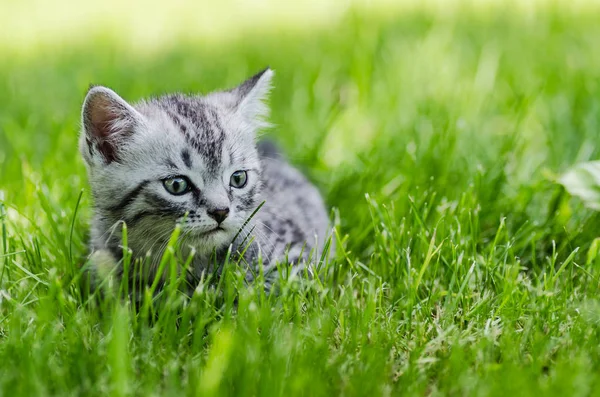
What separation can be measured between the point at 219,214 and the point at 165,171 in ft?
0.91

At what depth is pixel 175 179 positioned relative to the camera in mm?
2609

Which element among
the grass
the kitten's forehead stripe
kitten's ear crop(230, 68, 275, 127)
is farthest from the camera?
kitten's ear crop(230, 68, 275, 127)

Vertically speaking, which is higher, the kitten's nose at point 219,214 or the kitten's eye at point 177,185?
the kitten's eye at point 177,185

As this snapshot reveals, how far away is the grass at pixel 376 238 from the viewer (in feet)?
6.81

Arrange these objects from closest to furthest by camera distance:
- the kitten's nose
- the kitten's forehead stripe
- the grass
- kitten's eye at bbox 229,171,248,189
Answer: the grass
the kitten's nose
the kitten's forehead stripe
kitten's eye at bbox 229,171,248,189

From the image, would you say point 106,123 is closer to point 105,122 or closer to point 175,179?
point 105,122

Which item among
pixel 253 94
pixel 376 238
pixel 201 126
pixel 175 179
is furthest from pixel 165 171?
pixel 376 238

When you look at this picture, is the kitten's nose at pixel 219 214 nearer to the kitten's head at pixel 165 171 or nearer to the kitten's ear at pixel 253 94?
the kitten's head at pixel 165 171

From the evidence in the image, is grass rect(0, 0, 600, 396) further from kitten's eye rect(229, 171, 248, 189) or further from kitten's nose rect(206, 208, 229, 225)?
kitten's eye rect(229, 171, 248, 189)

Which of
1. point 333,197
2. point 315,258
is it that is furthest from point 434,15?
point 315,258

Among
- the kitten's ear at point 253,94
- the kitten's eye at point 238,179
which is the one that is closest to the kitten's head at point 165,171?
the kitten's eye at point 238,179

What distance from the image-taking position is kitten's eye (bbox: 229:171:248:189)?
278 centimetres

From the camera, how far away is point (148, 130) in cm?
272

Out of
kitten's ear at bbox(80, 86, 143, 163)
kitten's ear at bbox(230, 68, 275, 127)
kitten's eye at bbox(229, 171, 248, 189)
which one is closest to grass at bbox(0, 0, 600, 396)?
kitten's ear at bbox(80, 86, 143, 163)
